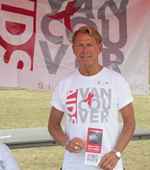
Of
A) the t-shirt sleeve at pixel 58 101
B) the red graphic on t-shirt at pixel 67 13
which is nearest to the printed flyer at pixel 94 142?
the t-shirt sleeve at pixel 58 101

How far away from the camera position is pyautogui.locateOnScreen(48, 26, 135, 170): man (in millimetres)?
1951

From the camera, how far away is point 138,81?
150 inches

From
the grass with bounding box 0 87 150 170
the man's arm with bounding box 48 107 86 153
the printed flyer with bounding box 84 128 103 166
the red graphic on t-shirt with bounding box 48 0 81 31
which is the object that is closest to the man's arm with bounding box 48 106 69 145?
the man's arm with bounding box 48 107 86 153

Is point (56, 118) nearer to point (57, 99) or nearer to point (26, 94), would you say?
point (57, 99)

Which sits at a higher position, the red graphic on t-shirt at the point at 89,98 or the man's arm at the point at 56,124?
the red graphic on t-shirt at the point at 89,98

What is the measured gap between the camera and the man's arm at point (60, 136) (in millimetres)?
1894

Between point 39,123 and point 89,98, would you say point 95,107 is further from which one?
point 39,123

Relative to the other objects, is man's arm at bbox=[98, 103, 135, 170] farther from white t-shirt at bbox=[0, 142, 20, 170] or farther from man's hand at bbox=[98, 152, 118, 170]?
white t-shirt at bbox=[0, 142, 20, 170]

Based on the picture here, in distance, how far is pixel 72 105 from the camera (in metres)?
2.00

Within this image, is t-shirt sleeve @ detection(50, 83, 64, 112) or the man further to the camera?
t-shirt sleeve @ detection(50, 83, 64, 112)

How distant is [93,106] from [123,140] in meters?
0.25

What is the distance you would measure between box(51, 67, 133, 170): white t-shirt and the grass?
292 cm

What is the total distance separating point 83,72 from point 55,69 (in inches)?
63.6

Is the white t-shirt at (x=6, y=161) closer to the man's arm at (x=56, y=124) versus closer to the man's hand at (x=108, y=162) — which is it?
the man's arm at (x=56, y=124)
